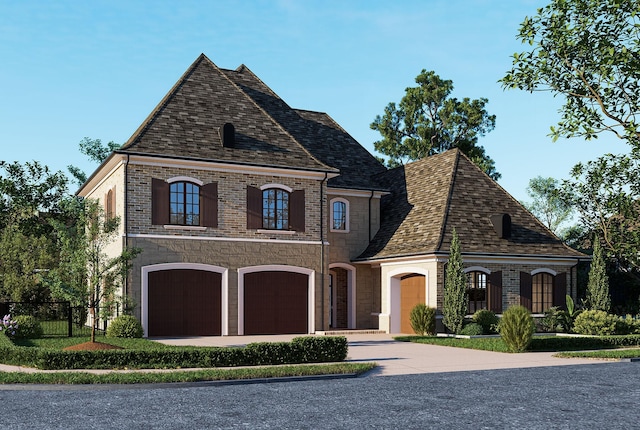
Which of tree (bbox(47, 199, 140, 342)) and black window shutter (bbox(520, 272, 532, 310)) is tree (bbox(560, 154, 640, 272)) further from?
tree (bbox(47, 199, 140, 342))

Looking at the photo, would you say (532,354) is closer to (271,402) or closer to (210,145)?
(271,402)

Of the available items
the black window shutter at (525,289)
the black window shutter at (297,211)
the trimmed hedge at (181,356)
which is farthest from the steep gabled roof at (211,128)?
the trimmed hedge at (181,356)

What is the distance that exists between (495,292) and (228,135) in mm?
12542

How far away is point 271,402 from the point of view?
11797mm

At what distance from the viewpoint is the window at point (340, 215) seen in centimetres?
3122

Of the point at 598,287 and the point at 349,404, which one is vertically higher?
the point at 598,287

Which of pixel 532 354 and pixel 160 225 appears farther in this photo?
pixel 160 225

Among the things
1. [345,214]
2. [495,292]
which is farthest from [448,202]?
[345,214]

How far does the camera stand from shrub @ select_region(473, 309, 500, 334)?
87.0 ft

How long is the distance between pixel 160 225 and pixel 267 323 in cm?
584

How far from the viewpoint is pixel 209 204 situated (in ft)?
86.8

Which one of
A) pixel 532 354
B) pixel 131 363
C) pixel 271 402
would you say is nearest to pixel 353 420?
pixel 271 402

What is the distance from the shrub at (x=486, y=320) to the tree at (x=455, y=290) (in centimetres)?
84

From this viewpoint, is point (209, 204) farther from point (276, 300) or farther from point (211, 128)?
point (276, 300)
